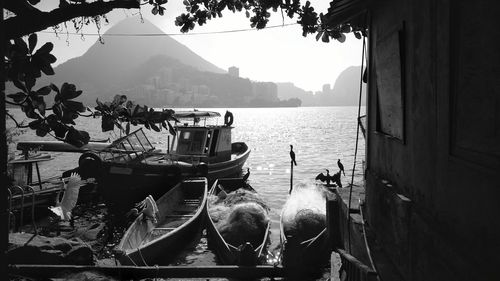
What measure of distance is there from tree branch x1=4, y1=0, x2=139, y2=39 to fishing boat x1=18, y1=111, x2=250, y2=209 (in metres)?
13.0

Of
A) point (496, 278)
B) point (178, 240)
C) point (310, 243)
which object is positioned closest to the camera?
point (496, 278)

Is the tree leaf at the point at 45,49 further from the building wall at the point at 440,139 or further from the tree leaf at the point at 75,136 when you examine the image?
the building wall at the point at 440,139

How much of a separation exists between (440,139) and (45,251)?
27.5 feet

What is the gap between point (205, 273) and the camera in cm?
679

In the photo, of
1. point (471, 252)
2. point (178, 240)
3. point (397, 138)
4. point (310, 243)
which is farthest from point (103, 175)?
point (471, 252)

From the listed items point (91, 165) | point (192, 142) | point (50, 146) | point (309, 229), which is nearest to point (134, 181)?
point (91, 165)

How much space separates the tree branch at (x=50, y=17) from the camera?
2.42 metres

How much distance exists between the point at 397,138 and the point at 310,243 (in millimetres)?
7280

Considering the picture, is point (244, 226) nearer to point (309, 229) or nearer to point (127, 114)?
point (309, 229)

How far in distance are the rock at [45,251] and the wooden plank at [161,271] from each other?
1609 millimetres

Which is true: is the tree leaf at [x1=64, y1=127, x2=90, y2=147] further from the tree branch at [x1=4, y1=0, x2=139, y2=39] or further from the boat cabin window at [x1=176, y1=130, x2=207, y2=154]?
the boat cabin window at [x1=176, y1=130, x2=207, y2=154]

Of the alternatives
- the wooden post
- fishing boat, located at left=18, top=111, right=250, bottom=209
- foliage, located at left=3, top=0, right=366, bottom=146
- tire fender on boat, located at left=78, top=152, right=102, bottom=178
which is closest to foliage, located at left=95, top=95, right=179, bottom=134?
foliage, located at left=3, top=0, right=366, bottom=146

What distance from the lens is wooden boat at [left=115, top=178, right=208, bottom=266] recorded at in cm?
1038

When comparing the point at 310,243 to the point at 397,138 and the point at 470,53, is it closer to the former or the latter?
the point at 397,138
